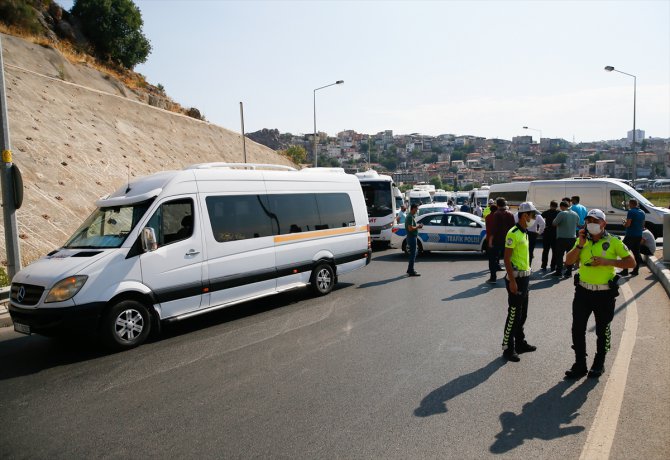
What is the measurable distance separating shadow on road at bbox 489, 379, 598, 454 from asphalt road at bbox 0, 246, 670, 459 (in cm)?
2

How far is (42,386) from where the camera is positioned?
555 cm

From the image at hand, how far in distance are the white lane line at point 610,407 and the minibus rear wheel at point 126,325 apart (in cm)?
558

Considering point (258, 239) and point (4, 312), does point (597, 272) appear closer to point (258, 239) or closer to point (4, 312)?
point (258, 239)

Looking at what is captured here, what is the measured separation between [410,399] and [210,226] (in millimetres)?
4480

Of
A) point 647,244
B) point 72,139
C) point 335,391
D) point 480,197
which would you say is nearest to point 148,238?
point 335,391

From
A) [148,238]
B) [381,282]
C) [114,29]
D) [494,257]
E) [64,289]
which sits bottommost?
[381,282]

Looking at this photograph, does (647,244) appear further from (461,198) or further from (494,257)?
(461,198)

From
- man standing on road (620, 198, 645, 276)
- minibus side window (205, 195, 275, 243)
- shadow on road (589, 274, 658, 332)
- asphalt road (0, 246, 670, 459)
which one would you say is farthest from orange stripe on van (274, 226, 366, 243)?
man standing on road (620, 198, 645, 276)

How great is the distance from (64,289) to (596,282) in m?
6.24

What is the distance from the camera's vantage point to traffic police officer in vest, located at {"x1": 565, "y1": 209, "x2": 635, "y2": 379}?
5.19 m

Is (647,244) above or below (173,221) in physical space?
below

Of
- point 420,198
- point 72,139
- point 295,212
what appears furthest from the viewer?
point 420,198

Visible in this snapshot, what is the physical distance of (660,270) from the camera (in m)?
11.2

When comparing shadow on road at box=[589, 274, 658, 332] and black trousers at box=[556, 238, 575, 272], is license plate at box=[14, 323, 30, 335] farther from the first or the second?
black trousers at box=[556, 238, 575, 272]
